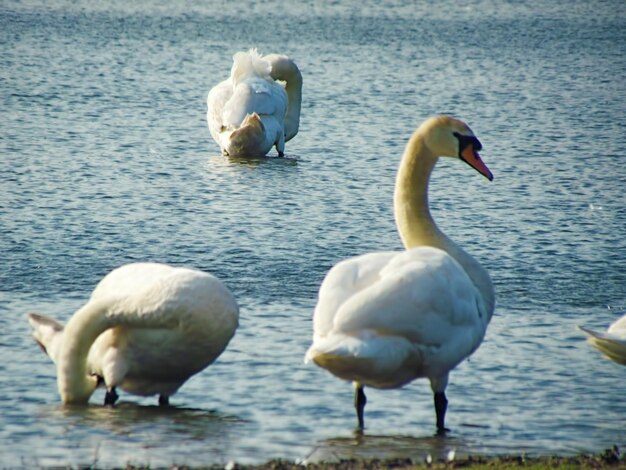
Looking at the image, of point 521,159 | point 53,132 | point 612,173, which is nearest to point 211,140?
point 53,132

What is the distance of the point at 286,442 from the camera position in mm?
5988

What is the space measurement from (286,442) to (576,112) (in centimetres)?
1334

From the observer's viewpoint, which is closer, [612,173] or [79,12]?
[612,173]

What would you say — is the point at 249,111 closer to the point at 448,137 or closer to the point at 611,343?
the point at 448,137

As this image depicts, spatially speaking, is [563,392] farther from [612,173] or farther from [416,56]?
[416,56]

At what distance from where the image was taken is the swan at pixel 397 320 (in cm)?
576

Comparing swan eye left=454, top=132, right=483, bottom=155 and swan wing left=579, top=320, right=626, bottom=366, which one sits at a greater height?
swan eye left=454, top=132, right=483, bottom=155

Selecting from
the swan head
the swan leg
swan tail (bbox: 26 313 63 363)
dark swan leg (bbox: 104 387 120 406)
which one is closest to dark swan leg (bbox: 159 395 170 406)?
dark swan leg (bbox: 104 387 120 406)

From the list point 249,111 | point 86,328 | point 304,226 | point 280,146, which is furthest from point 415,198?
point 280,146

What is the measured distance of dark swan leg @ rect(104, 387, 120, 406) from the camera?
6.44m

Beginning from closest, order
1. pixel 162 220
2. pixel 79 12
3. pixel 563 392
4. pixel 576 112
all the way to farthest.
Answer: pixel 563 392, pixel 162 220, pixel 576 112, pixel 79 12

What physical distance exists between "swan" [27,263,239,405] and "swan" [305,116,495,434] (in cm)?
56

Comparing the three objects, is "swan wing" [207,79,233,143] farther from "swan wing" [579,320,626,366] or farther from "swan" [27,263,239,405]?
"swan wing" [579,320,626,366]

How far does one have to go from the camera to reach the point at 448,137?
23.1 feet
